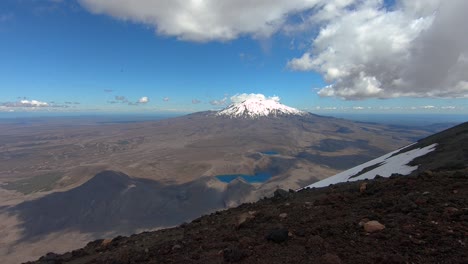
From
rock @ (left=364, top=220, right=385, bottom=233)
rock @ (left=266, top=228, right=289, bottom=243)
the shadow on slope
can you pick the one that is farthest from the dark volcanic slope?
the shadow on slope

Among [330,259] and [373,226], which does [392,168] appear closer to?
[373,226]

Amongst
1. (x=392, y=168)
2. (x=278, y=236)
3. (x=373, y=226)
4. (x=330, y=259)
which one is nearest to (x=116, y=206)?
(x=392, y=168)

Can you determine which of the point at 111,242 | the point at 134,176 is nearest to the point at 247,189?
the point at 134,176

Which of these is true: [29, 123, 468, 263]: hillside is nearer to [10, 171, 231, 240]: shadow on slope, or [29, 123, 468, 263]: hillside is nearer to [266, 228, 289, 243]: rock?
Answer: [266, 228, 289, 243]: rock

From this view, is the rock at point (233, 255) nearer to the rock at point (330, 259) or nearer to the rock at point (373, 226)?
the rock at point (330, 259)

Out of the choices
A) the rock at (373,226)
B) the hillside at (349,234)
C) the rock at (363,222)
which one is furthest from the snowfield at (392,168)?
the rock at (373,226)
